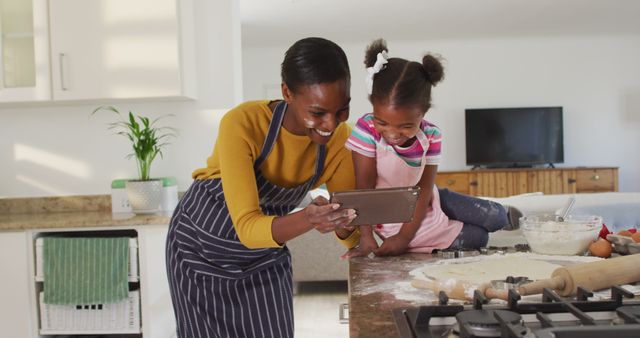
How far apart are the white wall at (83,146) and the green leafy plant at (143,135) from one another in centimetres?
4

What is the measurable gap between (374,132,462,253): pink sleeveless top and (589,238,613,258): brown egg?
0.32 m

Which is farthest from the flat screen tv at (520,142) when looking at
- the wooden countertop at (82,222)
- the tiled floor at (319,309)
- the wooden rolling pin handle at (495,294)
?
the wooden rolling pin handle at (495,294)

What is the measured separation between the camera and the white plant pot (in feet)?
9.48

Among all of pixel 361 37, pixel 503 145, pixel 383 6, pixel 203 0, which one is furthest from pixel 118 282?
pixel 503 145

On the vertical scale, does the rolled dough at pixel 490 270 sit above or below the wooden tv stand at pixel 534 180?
above

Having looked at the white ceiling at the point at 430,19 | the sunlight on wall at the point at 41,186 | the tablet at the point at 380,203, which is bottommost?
the sunlight on wall at the point at 41,186

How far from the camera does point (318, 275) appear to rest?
4121mm

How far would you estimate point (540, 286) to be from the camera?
0.92m

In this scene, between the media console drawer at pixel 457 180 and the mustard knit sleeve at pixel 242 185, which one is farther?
the media console drawer at pixel 457 180

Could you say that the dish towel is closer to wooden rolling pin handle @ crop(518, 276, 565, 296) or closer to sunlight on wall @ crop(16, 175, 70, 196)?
sunlight on wall @ crop(16, 175, 70, 196)

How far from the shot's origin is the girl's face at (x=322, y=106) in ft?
3.76

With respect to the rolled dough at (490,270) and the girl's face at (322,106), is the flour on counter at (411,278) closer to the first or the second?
the rolled dough at (490,270)

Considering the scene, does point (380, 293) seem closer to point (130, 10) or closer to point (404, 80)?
point (404, 80)

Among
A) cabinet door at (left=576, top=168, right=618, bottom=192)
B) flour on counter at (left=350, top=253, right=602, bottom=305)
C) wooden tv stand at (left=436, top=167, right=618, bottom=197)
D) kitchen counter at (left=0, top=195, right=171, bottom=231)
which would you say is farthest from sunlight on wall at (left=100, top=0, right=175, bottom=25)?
cabinet door at (left=576, top=168, right=618, bottom=192)
